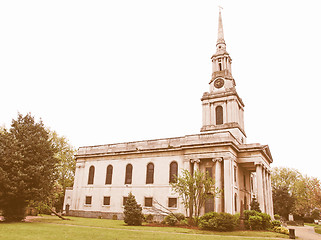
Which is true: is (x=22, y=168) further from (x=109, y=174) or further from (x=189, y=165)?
(x=189, y=165)

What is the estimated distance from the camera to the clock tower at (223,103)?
119ft

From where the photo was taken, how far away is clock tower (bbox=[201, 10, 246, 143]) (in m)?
36.4

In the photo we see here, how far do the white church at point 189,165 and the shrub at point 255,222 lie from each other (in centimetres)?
262

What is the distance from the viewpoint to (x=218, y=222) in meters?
23.0

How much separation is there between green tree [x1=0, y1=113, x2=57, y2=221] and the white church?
1223 cm

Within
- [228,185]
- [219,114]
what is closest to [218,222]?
[228,185]

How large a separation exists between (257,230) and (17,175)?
22.7 metres

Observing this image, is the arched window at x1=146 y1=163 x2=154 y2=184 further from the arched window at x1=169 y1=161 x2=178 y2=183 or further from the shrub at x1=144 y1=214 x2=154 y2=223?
the shrub at x1=144 y1=214 x2=154 y2=223

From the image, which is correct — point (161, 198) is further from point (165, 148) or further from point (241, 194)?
point (241, 194)

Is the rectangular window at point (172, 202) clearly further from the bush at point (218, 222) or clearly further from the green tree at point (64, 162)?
the green tree at point (64, 162)

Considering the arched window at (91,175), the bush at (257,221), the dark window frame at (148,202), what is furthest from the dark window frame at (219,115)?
the arched window at (91,175)

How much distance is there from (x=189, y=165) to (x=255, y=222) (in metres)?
9.45

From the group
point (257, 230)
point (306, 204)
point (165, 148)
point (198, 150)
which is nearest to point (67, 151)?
point (165, 148)

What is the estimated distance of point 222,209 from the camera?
28.5 meters
